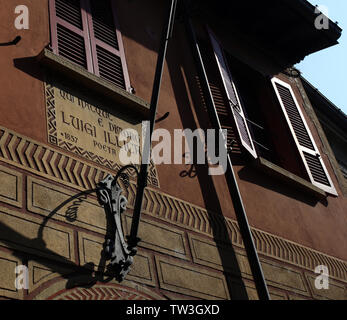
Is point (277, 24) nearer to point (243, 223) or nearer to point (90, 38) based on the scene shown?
point (90, 38)

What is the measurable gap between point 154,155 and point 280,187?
205 centimetres

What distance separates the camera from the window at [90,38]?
215 inches

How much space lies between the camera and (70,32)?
18.4 feet

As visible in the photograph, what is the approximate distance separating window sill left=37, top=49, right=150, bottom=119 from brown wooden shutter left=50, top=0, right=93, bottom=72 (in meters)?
0.32

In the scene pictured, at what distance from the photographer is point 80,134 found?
4.75 metres

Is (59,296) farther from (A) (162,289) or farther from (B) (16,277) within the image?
(A) (162,289)

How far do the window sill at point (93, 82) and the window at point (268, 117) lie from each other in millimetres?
1695

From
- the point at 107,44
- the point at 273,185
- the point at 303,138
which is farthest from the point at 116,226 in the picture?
the point at 303,138

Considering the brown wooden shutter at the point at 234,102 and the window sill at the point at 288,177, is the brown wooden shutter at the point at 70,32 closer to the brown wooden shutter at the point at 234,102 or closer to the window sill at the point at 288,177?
the brown wooden shutter at the point at 234,102

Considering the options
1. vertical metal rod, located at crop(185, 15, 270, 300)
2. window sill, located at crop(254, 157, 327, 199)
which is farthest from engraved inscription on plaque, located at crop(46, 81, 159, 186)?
window sill, located at crop(254, 157, 327, 199)

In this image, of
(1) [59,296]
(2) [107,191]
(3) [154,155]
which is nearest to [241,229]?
(3) [154,155]

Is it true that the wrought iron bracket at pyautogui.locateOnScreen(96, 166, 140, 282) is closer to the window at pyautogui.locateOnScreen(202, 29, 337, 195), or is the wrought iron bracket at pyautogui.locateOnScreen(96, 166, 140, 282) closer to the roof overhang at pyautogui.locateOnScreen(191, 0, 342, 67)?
the window at pyautogui.locateOnScreen(202, 29, 337, 195)

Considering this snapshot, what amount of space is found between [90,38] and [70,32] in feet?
0.85

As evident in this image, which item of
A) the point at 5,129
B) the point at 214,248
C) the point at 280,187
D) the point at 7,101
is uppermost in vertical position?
the point at 280,187
